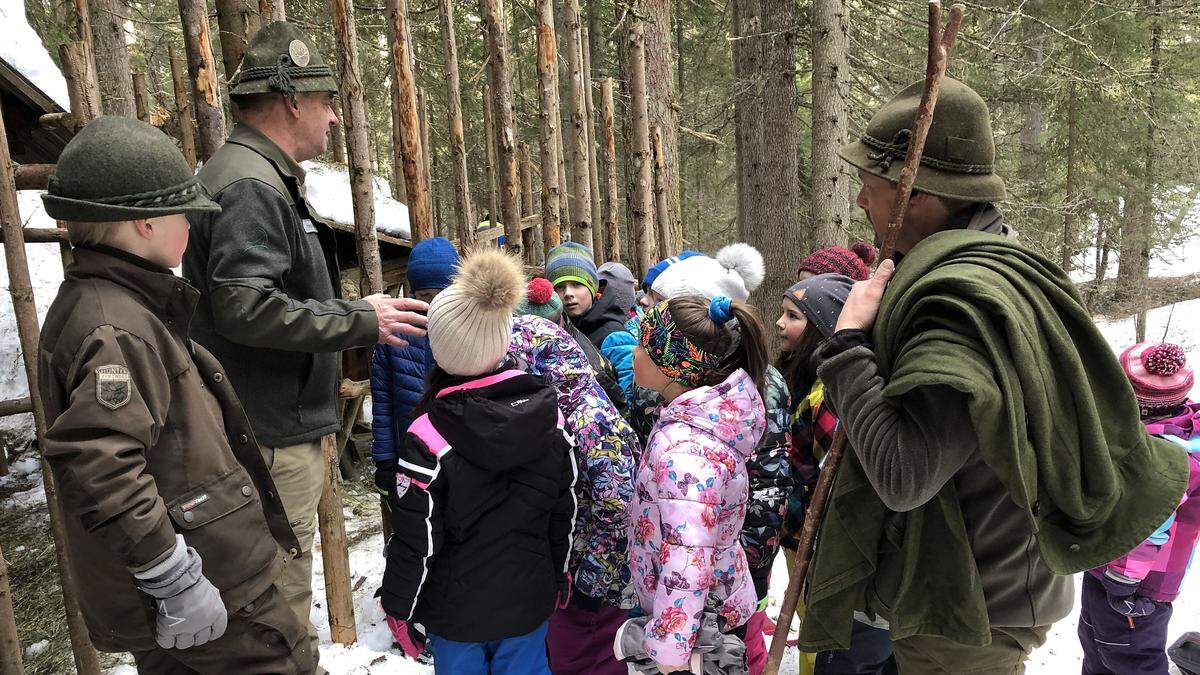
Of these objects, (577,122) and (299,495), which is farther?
(577,122)

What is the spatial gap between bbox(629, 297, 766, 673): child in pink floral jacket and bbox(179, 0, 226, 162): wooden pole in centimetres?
242

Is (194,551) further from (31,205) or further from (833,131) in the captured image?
(31,205)

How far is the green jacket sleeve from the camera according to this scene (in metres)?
2.41

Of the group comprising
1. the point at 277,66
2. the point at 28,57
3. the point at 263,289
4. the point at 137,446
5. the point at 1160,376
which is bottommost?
the point at 1160,376

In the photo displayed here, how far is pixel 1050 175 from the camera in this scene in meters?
16.9

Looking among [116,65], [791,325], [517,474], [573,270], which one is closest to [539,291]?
[573,270]

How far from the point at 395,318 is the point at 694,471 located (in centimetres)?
132

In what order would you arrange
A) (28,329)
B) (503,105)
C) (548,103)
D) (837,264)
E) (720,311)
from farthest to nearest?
(548,103) → (503,105) → (837,264) → (28,329) → (720,311)

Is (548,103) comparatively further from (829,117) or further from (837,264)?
(829,117)

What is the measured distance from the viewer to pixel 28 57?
498 cm

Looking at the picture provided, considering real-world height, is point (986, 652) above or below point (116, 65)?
below

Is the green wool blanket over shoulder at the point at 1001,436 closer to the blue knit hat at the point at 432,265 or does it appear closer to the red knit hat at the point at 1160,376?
the red knit hat at the point at 1160,376

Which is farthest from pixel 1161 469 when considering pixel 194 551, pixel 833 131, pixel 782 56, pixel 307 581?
pixel 782 56

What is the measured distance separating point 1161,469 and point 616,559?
6.14 ft
